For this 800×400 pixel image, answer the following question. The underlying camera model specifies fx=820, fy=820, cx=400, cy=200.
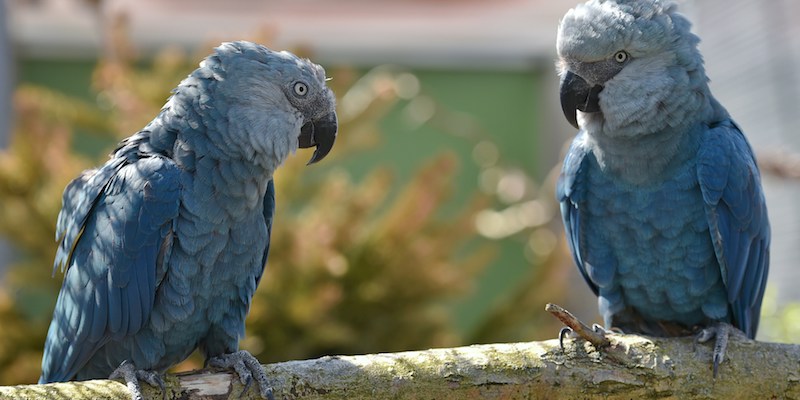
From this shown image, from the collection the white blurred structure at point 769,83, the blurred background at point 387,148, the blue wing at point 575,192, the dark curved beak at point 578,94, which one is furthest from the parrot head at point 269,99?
the white blurred structure at point 769,83

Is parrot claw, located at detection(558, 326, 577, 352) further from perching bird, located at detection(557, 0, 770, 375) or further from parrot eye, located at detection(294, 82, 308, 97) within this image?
parrot eye, located at detection(294, 82, 308, 97)

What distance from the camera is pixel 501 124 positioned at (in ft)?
24.6

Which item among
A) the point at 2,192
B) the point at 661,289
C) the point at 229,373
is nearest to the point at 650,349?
the point at 661,289

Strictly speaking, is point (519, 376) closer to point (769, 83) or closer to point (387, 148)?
point (769, 83)

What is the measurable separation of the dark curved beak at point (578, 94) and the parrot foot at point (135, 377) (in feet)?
4.86

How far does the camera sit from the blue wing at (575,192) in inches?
112

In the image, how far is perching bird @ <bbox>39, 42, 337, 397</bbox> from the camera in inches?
92.4

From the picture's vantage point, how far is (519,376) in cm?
220

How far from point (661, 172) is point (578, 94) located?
1.24 ft

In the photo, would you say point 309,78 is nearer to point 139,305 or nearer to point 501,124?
point 139,305

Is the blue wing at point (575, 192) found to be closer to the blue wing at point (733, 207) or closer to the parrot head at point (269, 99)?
the blue wing at point (733, 207)

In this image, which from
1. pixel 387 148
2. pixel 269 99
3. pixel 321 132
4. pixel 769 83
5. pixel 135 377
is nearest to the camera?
pixel 135 377

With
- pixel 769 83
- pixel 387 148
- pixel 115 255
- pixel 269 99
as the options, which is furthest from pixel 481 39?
pixel 115 255

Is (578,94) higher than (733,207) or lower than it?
higher
